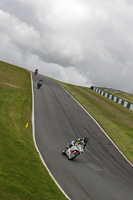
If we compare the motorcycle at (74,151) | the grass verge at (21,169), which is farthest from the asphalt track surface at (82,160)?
the grass verge at (21,169)

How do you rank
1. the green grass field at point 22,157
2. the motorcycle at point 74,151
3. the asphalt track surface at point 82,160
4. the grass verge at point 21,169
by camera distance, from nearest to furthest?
the grass verge at point 21,169 < the green grass field at point 22,157 < the asphalt track surface at point 82,160 < the motorcycle at point 74,151

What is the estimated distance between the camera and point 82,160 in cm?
1538

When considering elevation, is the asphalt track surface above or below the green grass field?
below

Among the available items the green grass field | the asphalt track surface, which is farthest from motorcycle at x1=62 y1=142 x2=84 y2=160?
the green grass field

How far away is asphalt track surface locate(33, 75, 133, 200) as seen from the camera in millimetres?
11305

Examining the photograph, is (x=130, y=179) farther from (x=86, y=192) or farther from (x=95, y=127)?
(x=95, y=127)

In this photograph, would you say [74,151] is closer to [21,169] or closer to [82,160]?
[82,160]

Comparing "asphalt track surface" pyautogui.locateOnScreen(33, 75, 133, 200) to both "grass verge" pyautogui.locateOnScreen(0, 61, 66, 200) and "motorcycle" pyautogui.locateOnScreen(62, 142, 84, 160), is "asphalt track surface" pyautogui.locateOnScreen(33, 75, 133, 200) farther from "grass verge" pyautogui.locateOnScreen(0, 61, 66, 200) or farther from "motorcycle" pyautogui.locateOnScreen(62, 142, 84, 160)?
"grass verge" pyautogui.locateOnScreen(0, 61, 66, 200)

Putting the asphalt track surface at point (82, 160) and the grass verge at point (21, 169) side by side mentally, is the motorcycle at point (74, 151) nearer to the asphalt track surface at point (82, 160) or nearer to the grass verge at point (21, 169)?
the asphalt track surface at point (82, 160)

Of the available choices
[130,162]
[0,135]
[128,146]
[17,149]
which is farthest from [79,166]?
[128,146]

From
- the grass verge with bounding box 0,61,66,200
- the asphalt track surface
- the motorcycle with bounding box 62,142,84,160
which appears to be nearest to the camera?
the grass verge with bounding box 0,61,66,200

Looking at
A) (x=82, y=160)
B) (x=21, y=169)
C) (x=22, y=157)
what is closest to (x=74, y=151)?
(x=82, y=160)

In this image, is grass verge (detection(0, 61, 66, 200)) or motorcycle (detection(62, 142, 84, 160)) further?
motorcycle (detection(62, 142, 84, 160))

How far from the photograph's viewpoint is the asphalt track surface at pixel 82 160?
1130cm
